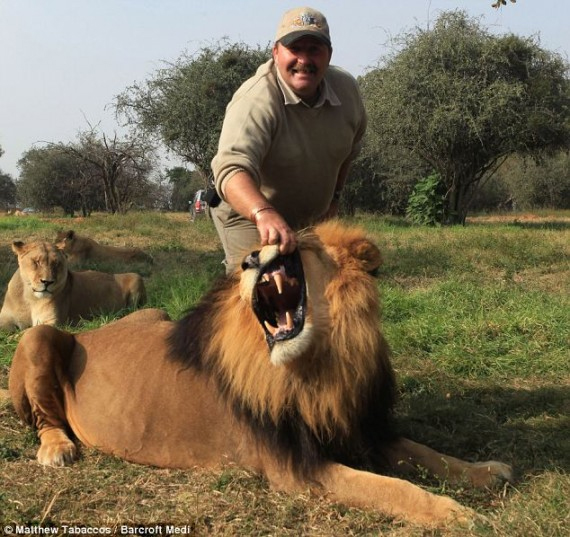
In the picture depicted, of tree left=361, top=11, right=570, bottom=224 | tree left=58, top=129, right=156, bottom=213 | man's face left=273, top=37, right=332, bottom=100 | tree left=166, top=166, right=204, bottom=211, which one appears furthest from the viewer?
tree left=166, top=166, right=204, bottom=211

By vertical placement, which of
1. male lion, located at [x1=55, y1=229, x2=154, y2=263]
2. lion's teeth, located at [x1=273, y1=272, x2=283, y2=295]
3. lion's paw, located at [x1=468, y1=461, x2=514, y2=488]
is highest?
lion's teeth, located at [x1=273, y1=272, x2=283, y2=295]

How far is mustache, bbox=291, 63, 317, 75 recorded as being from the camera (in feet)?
9.70

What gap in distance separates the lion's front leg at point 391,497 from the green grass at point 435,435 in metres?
0.04

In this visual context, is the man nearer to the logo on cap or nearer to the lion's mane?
the logo on cap

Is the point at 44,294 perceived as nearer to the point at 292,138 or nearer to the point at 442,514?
the point at 292,138

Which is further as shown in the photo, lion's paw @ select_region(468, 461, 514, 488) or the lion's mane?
lion's paw @ select_region(468, 461, 514, 488)

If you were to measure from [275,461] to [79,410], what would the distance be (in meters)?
1.04

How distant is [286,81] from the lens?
3.05 m

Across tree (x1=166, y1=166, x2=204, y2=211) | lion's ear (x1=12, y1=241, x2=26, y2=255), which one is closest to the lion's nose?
lion's ear (x1=12, y1=241, x2=26, y2=255)

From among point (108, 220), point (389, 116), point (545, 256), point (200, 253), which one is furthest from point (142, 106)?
point (545, 256)

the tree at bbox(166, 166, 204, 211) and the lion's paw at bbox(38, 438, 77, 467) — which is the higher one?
the tree at bbox(166, 166, 204, 211)

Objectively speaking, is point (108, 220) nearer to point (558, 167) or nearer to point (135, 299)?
point (135, 299)

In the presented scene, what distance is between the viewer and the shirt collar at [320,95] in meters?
3.06

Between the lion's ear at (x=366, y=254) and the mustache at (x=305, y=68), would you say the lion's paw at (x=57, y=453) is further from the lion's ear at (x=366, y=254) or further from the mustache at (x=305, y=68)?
the mustache at (x=305, y=68)
